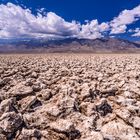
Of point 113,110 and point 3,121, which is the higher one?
point 3,121

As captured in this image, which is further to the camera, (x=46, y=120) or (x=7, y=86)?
(x=7, y=86)

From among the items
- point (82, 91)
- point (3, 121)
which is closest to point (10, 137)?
point (3, 121)

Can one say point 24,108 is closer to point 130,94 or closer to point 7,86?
point 7,86

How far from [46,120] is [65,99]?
0.91 m

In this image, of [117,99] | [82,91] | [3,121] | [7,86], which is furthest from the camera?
[7,86]

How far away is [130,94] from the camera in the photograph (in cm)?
684

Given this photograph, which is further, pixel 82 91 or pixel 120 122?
pixel 82 91

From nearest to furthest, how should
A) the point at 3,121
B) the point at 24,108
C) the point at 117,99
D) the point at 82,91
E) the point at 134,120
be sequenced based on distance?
the point at 3,121 → the point at 134,120 → the point at 24,108 → the point at 117,99 → the point at 82,91

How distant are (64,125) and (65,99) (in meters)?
1.29

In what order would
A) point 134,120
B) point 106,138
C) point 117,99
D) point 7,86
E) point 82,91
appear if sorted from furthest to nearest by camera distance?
point 7,86 → point 82,91 → point 117,99 → point 134,120 → point 106,138

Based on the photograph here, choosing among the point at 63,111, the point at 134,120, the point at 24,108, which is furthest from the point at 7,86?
the point at 134,120

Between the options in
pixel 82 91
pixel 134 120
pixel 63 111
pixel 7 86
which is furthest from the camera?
pixel 7 86

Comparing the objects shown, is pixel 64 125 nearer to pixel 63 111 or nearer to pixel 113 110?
pixel 63 111

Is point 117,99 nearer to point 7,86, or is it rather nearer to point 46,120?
point 46,120
